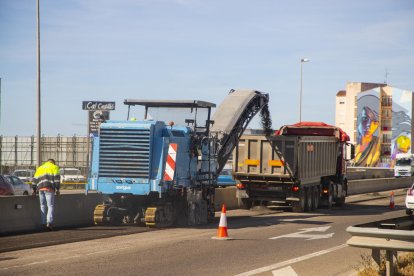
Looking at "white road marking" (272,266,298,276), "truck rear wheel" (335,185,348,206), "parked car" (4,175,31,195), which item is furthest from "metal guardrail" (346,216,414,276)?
"parked car" (4,175,31,195)

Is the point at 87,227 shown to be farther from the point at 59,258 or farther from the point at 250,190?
the point at 250,190

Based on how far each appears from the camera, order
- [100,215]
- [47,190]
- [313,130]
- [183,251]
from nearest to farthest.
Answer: [183,251]
[47,190]
[100,215]
[313,130]

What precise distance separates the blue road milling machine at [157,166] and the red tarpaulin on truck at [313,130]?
9158 millimetres

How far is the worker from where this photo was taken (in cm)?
1967

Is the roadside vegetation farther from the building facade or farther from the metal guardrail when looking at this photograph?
the building facade

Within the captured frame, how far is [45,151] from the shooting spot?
60.5m

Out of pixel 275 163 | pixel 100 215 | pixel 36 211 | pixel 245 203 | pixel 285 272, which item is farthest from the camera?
pixel 245 203

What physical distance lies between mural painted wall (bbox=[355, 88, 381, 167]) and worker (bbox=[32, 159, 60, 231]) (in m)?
132

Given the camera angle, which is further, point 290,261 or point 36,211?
point 36,211

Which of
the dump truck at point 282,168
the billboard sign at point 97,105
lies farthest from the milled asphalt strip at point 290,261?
the billboard sign at point 97,105

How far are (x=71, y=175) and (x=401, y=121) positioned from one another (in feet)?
329

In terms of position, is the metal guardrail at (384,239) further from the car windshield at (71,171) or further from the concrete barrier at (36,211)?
the car windshield at (71,171)

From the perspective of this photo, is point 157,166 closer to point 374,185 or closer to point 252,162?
point 252,162

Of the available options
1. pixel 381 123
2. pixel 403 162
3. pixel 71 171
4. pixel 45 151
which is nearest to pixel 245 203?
pixel 71 171
